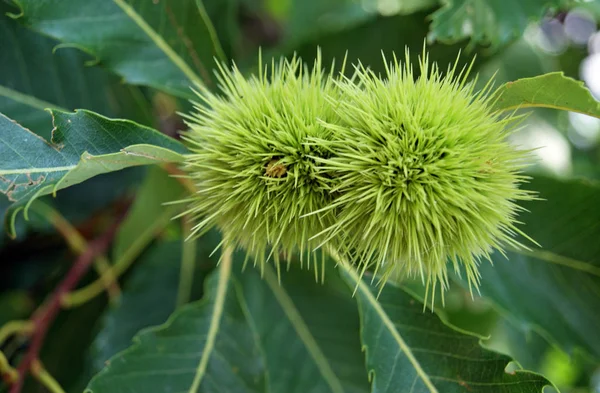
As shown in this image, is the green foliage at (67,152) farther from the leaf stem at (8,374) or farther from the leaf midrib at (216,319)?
the leaf stem at (8,374)

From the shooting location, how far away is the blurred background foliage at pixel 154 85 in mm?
1211

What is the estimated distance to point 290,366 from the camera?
1.45 metres

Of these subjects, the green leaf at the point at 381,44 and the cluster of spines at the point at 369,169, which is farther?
the green leaf at the point at 381,44

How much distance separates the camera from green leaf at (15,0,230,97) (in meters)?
1.14

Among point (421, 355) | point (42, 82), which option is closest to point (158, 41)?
point (42, 82)

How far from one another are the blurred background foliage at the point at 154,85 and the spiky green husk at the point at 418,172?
0.50 ft

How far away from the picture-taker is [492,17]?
Result: 1.23m

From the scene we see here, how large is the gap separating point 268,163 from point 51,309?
2.95 ft

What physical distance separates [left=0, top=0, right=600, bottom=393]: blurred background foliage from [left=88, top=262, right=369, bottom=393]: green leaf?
30cm

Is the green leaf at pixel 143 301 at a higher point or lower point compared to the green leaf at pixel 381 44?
lower

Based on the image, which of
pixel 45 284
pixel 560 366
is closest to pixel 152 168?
pixel 45 284

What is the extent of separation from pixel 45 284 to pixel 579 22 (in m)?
2.32

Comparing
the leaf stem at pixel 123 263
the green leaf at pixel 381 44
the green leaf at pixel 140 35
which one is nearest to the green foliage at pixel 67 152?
the green leaf at pixel 140 35

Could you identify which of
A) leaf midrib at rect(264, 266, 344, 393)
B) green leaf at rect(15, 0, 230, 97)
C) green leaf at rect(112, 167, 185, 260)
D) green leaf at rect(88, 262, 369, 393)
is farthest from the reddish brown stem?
green leaf at rect(15, 0, 230, 97)
